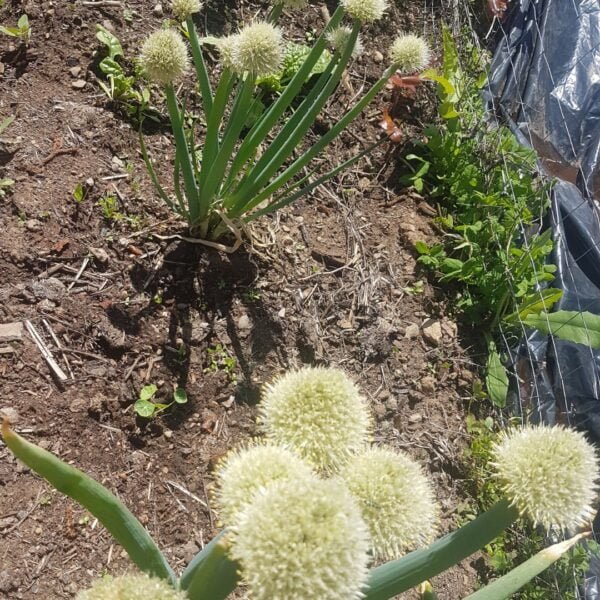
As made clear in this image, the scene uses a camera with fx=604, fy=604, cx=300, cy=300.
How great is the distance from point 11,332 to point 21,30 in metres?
1.18

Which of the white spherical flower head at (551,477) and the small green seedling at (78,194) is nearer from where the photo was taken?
the white spherical flower head at (551,477)

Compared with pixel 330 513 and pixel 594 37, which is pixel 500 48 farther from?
pixel 330 513

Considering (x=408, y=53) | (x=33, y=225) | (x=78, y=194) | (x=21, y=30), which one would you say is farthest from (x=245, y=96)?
(x=21, y=30)

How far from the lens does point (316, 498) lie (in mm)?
892

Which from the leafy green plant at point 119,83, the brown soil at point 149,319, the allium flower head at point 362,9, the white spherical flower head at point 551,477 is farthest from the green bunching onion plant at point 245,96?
the white spherical flower head at point 551,477

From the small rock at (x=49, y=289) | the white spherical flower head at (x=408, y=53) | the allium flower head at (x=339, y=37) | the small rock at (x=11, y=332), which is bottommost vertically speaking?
the small rock at (x=11, y=332)

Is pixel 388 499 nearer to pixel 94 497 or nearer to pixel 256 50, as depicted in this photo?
pixel 94 497

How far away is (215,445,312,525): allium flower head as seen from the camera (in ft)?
3.27

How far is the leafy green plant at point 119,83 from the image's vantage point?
2.30 m

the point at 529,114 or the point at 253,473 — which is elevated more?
the point at 529,114

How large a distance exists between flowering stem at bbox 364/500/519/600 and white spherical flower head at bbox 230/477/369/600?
171 mm

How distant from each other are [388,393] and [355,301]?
381 mm

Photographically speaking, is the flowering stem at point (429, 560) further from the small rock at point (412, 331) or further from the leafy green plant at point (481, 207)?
the leafy green plant at point (481, 207)

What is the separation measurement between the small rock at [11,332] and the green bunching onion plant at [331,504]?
89 cm
